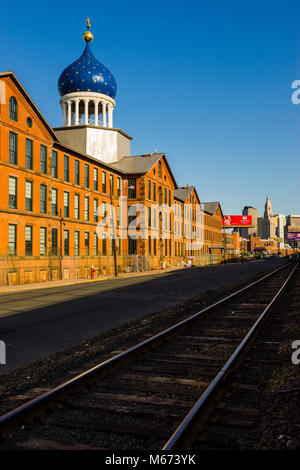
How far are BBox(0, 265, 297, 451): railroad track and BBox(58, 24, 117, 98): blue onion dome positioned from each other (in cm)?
4991

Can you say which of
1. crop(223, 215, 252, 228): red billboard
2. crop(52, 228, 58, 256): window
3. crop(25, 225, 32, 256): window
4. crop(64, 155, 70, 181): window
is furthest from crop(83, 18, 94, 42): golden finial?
crop(223, 215, 252, 228): red billboard

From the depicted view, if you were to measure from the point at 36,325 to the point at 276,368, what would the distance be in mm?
7651

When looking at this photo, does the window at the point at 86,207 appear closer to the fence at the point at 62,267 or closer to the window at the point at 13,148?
the fence at the point at 62,267

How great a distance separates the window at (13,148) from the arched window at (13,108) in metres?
1.33

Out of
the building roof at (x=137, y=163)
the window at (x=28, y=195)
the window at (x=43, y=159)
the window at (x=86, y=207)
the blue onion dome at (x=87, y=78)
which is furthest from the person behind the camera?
the building roof at (x=137, y=163)

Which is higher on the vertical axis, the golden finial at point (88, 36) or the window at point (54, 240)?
the golden finial at point (88, 36)

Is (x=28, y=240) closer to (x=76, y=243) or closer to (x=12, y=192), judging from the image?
(x=12, y=192)

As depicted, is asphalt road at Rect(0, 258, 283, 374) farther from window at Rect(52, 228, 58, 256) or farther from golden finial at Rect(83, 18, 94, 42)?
golden finial at Rect(83, 18, 94, 42)

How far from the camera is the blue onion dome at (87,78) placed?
175ft

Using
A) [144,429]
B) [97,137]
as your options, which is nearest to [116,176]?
[97,137]

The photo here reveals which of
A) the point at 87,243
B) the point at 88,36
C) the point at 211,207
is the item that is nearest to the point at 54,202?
the point at 87,243

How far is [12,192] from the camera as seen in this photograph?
105ft

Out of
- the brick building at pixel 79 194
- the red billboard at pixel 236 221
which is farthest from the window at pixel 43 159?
the red billboard at pixel 236 221
